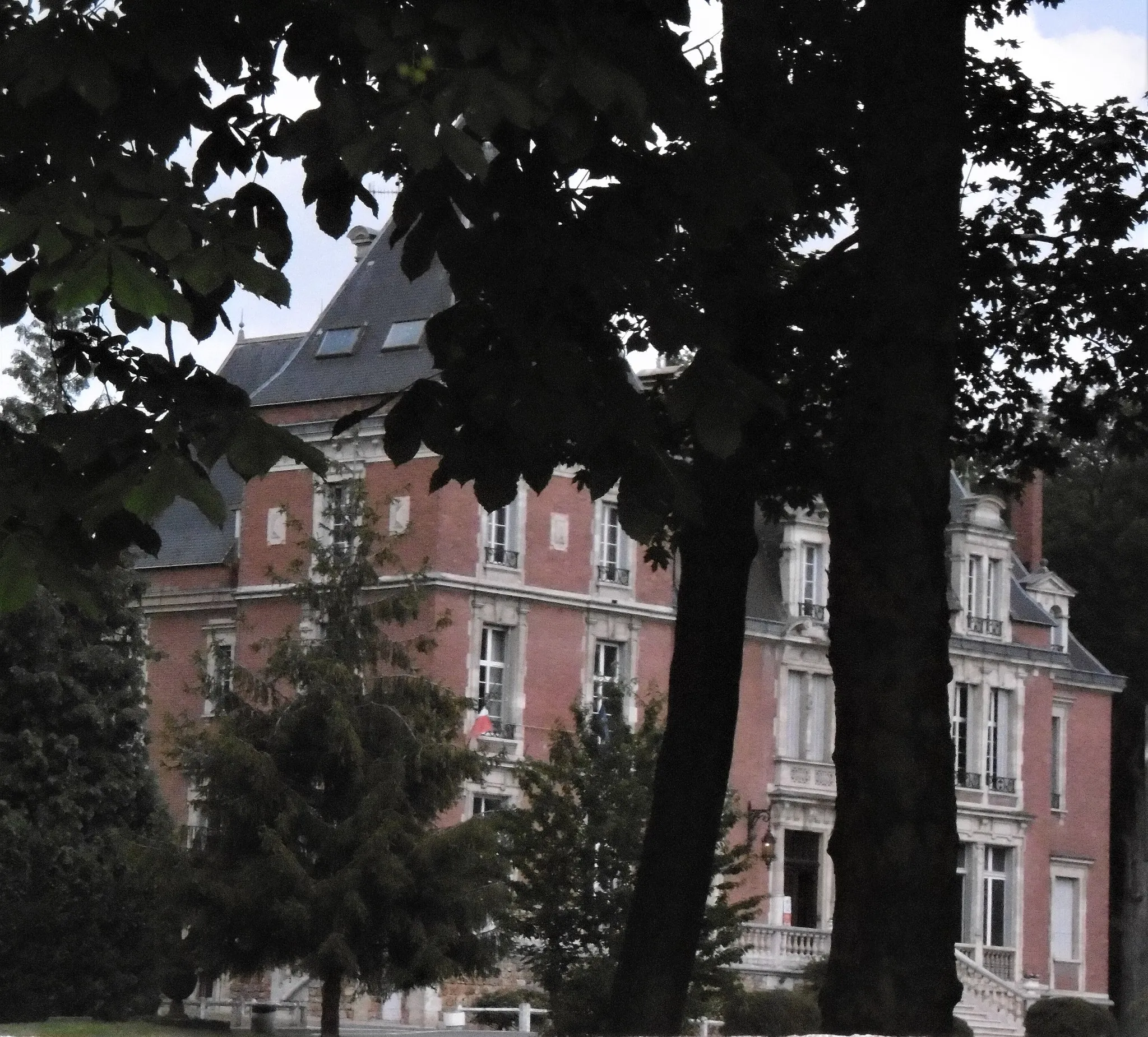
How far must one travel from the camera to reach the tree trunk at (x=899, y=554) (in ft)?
32.9

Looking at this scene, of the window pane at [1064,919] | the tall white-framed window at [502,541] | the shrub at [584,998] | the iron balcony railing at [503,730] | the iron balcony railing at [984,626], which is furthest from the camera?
the window pane at [1064,919]

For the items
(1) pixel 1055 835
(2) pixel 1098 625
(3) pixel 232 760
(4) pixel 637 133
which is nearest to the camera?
(4) pixel 637 133

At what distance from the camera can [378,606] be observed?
3145 cm

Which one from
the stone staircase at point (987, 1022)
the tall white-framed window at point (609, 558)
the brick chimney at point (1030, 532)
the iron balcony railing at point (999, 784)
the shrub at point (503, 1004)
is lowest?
the stone staircase at point (987, 1022)

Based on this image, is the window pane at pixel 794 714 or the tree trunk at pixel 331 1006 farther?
the window pane at pixel 794 714

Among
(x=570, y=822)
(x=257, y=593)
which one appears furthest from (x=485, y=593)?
(x=570, y=822)

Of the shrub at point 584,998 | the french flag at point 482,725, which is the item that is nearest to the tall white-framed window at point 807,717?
the french flag at point 482,725

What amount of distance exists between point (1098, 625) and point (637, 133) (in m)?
56.5

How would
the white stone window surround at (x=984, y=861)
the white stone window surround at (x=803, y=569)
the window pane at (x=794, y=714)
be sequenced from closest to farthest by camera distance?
the window pane at (x=794, y=714) < the white stone window surround at (x=803, y=569) < the white stone window surround at (x=984, y=861)

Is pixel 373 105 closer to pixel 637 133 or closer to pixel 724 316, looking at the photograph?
pixel 637 133

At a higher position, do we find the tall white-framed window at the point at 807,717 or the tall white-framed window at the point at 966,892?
the tall white-framed window at the point at 807,717

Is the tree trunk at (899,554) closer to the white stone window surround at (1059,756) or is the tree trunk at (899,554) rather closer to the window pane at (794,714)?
the window pane at (794,714)

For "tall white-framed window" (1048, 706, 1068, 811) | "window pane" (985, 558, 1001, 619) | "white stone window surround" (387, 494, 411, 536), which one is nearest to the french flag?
"white stone window surround" (387, 494, 411, 536)

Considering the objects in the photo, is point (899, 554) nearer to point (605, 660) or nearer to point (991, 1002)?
point (605, 660)
